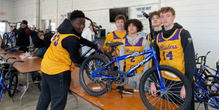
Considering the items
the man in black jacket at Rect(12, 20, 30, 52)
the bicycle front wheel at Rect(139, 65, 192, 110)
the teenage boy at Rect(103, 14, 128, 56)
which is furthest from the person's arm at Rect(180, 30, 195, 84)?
the man in black jacket at Rect(12, 20, 30, 52)

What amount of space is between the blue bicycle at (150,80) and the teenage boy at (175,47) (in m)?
0.07

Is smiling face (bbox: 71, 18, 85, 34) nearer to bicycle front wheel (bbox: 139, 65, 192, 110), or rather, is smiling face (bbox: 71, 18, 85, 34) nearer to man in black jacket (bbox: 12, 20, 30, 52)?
bicycle front wheel (bbox: 139, 65, 192, 110)

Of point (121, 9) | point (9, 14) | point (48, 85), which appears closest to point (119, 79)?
point (48, 85)

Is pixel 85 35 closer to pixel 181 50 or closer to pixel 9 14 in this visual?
pixel 181 50

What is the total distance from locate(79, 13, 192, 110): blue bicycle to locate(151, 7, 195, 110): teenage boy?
0.07 meters

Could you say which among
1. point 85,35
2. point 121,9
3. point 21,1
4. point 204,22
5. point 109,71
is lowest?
point 109,71

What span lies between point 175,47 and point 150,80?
0.39 metres

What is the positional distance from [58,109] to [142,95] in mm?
836

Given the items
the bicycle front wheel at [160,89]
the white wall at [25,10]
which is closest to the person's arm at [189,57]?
the bicycle front wheel at [160,89]

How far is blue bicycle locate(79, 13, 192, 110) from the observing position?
47.9 inches

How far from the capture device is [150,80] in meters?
1.37

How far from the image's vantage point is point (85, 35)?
10.4 ft

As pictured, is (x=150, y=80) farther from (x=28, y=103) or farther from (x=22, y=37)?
(x=22, y=37)

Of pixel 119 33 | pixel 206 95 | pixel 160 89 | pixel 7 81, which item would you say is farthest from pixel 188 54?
pixel 7 81
